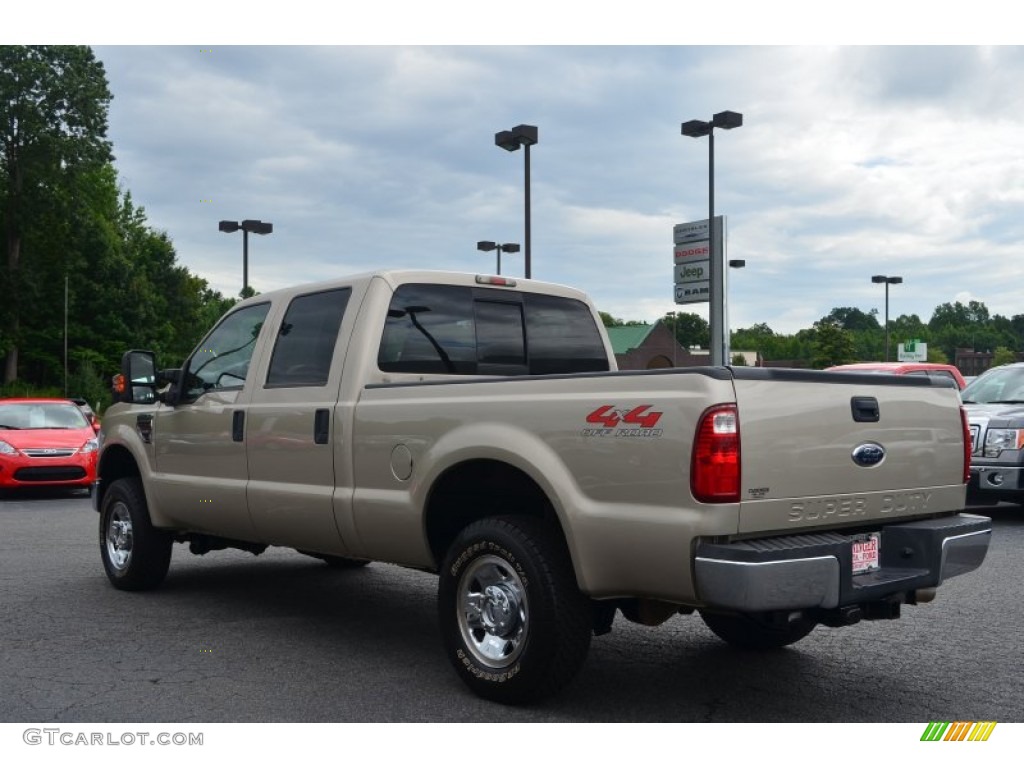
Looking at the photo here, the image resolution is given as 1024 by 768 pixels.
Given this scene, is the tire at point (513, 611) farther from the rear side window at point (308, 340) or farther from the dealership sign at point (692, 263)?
the dealership sign at point (692, 263)

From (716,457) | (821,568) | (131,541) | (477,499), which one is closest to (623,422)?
(716,457)

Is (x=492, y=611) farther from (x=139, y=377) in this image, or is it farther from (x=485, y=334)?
(x=139, y=377)

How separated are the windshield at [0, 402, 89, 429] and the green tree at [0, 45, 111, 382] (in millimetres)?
44799

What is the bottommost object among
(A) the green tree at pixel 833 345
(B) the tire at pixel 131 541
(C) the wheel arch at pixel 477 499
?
(B) the tire at pixel 131 541

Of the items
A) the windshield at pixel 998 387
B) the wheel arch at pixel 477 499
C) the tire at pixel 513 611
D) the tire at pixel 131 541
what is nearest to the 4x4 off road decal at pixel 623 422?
the wheel arch at pixel 477 499

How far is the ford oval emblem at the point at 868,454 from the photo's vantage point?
190 inches

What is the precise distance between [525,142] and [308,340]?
1865 centimetres

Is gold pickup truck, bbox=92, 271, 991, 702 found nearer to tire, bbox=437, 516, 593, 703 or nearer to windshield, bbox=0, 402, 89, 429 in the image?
tire, bbox=437, 516, 593, 703

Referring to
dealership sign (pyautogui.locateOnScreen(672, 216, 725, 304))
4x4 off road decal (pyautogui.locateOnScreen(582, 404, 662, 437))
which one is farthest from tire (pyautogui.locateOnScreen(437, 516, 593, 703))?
dealership sign (pyautogui.locateOnScreen(672, 216, 725, 304))

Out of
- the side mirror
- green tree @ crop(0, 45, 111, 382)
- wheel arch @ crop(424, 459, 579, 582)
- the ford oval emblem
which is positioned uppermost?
green tree @ crop(0, 45, 111, 382)

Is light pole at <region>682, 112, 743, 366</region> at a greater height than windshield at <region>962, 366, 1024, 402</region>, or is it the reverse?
light pole at <region>682, 112, 743, 366</region>

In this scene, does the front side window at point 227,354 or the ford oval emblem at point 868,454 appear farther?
the front side window at point 227,354

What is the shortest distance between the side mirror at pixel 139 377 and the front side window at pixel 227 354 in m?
0.35

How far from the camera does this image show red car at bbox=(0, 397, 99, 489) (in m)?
16.1
